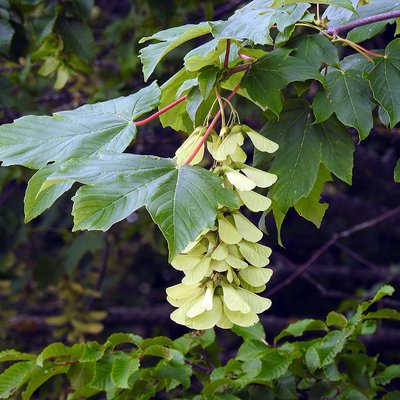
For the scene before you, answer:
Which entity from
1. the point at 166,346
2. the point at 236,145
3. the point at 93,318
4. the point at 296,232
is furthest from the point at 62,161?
the point at 296,232

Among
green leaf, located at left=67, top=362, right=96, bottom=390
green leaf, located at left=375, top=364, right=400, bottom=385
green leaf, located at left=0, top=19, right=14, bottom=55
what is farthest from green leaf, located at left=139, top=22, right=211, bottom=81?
green leaf, located at left=0, top=19, right=14, bottom=55

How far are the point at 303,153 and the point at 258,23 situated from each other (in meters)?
0.24

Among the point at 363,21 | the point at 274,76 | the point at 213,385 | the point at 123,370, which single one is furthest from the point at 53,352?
the point at 363,21

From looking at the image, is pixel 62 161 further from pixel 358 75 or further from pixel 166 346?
pixel 166 346

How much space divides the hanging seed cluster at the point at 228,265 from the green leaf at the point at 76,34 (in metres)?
1.36

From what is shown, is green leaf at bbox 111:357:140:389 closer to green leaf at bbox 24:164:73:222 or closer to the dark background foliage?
green leaf at bbox 24:164:73:222

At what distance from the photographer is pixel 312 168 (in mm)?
1274

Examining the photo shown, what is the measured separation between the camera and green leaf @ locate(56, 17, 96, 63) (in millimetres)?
2371

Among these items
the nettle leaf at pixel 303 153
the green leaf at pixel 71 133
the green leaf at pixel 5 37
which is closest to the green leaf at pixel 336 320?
the nettle leaf at pixel 303 153

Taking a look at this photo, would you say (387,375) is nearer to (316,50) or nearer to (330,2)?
(316,50)

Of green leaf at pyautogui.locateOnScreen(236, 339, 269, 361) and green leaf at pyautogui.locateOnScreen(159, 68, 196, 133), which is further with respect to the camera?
green leaf at pyautogui.locateOnScreen(236, 339, 269, 361)

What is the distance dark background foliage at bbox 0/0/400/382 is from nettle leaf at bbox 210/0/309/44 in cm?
115

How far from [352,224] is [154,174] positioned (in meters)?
3.16

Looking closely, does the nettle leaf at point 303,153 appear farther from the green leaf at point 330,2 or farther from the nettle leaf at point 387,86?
the green leaf at point 330,2
